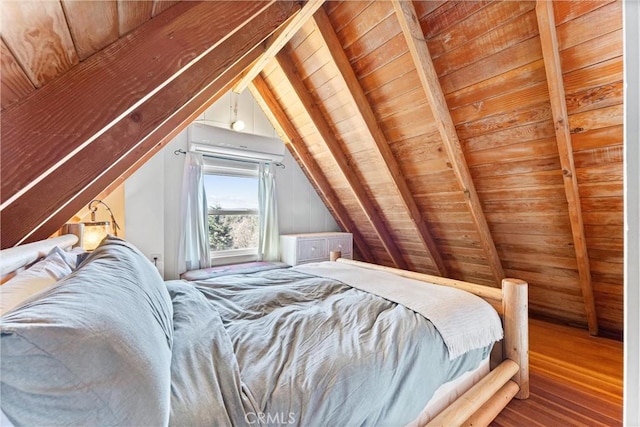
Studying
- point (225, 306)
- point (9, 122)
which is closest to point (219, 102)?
point (225, 306)

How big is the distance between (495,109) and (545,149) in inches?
18.2

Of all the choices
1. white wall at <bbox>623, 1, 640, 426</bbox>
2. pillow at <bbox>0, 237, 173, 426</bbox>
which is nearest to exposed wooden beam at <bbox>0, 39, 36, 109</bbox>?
pillow at <bbox>0, 237, 173, 426</bbox>

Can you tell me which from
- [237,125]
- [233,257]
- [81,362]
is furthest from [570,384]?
[237,125]

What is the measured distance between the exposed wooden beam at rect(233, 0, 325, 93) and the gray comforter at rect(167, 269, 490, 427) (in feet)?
5.94

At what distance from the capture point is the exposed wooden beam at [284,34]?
1716mm

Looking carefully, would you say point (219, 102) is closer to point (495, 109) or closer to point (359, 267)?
point (359, 267)

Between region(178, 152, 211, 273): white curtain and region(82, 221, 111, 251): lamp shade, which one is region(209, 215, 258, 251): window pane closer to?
region(178, 152, 211, 273): white curtain

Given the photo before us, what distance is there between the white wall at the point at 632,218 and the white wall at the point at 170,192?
3.26 m

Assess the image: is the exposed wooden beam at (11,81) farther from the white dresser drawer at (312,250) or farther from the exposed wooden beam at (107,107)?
the white dresser drawer at (312,250)

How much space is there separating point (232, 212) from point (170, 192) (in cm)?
76

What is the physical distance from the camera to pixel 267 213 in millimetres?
3543

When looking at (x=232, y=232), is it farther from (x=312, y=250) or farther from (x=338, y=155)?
(x=338, y=155)

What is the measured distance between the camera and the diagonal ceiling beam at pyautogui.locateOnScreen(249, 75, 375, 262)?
308 centimetres

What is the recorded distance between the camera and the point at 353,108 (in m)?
2.40
